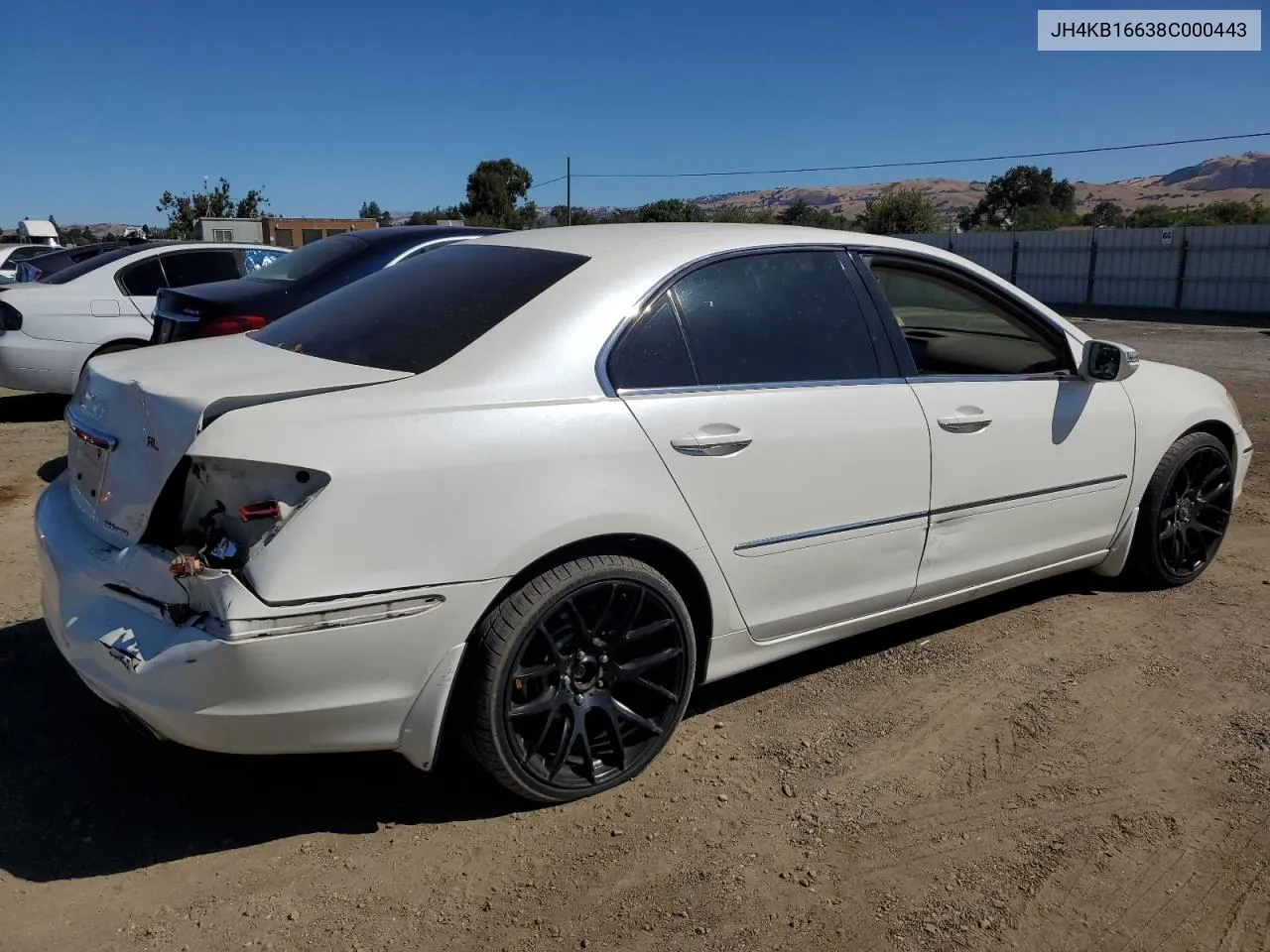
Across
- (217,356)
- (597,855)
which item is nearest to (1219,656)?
(597,855)

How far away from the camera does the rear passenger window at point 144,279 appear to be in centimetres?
870

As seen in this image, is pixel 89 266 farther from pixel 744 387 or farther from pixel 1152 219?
pixel 1152 219

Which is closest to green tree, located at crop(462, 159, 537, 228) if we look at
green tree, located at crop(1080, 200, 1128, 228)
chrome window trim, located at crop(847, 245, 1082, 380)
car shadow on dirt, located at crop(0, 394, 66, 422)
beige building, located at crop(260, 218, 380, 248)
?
beige building, located at crop(260, 218, 380, 248)

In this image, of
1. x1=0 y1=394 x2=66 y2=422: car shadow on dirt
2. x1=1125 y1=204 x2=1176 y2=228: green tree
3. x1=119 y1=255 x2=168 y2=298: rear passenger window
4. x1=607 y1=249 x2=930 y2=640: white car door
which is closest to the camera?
x1=607 y1=249 x2=930 y2=640: white car door

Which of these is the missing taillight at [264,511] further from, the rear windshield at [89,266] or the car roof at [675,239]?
the rear windshield at [89,266]

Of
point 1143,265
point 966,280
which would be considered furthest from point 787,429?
point 1143,265

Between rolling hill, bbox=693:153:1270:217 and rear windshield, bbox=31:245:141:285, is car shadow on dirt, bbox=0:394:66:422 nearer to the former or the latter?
rear windshield, bbox=31:245:141:285

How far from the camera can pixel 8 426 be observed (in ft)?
29.0

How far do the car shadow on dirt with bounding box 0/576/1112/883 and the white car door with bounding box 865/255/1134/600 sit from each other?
1.15m

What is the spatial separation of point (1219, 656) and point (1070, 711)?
35.2 inches

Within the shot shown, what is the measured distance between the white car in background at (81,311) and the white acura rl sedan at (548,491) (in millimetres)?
5737

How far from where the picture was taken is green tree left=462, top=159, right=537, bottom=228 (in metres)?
59.2

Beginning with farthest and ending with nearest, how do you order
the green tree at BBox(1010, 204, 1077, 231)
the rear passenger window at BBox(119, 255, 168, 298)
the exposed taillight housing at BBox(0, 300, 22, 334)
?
1. the green tree at BBox(1010, 204, 1077, 231)
2. the rear passenger window at BBox(119, 255, 168, 298)
3. the exposed taillight housing at BBox(0, 300, 22, 334)

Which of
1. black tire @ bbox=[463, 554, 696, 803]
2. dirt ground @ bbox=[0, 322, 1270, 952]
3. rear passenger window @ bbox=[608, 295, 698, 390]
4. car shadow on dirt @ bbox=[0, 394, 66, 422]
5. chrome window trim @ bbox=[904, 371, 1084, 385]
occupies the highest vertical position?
rear passenger window @ bbox=[608, 295, 698, 390]
